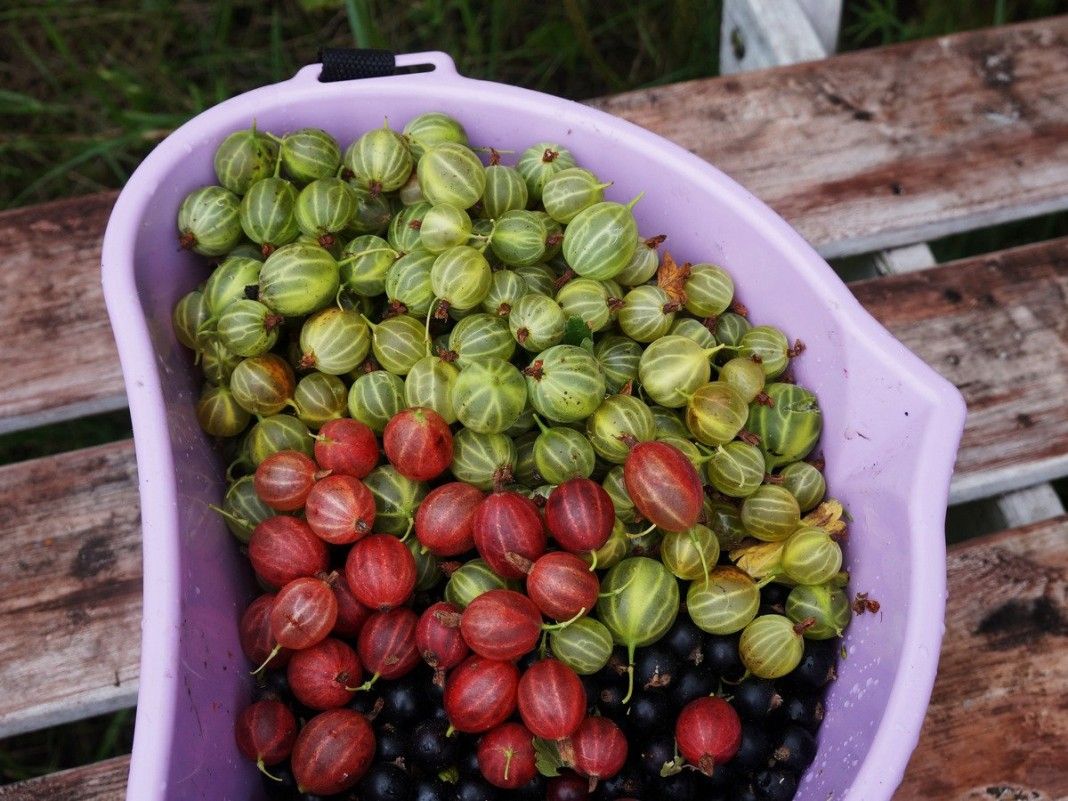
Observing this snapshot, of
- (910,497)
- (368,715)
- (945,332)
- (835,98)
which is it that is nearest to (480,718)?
(368,715)

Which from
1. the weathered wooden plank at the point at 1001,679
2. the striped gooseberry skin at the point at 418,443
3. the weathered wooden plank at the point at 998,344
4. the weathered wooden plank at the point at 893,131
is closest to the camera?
the striped gooseberry skin at the point at 418,443

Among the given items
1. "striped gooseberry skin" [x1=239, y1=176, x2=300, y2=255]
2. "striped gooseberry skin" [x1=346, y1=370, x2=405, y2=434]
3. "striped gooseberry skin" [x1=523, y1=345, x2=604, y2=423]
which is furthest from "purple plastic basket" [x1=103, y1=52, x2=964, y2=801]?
"striped gooseberry skin" [x1=523, y1=345, x2=604, y2=423]

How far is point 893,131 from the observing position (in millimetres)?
1816

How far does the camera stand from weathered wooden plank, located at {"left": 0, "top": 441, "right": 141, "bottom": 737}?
1461 mm

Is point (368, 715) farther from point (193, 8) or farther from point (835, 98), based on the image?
point (193, 8)

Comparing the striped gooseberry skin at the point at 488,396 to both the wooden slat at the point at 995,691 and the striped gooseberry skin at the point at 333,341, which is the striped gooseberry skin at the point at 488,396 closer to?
the striped gooseberry skin at the point at 333,341

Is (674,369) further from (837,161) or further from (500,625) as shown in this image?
(837,161)

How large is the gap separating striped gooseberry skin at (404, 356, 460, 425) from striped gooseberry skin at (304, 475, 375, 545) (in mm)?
139

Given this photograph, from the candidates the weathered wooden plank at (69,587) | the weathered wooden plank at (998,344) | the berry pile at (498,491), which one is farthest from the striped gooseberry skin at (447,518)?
the weathered wooden plank at (998,344)

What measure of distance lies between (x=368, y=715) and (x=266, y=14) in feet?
6.75

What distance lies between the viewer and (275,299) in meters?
1.26

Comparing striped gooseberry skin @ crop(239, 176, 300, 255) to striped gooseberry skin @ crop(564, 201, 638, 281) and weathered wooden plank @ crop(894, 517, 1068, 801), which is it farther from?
weathered wooden plank @ crop(894, 517, 1068, 801)

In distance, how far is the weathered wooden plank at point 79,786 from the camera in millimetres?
1433

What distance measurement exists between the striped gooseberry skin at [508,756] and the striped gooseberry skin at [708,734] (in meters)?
0.19
